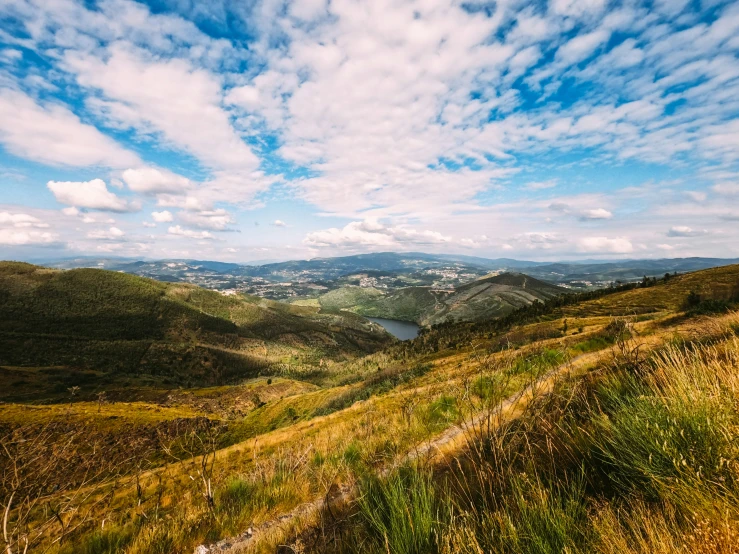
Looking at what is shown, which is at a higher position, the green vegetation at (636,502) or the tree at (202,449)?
the green vegetation at (636,502)

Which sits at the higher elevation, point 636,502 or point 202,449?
point 636,502

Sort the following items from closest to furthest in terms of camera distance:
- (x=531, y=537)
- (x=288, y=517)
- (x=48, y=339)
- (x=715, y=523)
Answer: (x=715, y=523) < (x=531, y=537) < (x=288, y=517) < (x=48, y=339)

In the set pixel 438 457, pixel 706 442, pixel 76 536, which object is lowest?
pixel 76 536

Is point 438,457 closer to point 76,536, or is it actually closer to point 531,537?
point 531,537

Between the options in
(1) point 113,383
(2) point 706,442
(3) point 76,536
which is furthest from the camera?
(1) point 113,383

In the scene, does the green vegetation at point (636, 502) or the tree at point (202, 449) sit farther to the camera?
the tree at point (202, 449)

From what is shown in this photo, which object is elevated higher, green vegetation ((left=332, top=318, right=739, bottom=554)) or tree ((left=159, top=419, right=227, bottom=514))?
green vegetation ((left=332, top=318, right=739, bottom=554))

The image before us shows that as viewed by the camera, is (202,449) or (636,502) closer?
(636,502)

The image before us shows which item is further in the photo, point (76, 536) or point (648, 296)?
point (648, 296)

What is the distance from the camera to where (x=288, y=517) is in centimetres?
563

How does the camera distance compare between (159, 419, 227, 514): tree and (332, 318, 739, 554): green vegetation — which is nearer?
(332, 318, 739, 554): green vegetation

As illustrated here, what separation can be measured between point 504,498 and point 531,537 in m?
0.60

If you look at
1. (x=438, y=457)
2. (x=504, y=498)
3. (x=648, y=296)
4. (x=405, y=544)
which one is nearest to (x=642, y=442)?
(x=504, y=498)

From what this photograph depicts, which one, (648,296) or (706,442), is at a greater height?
(706,442)
